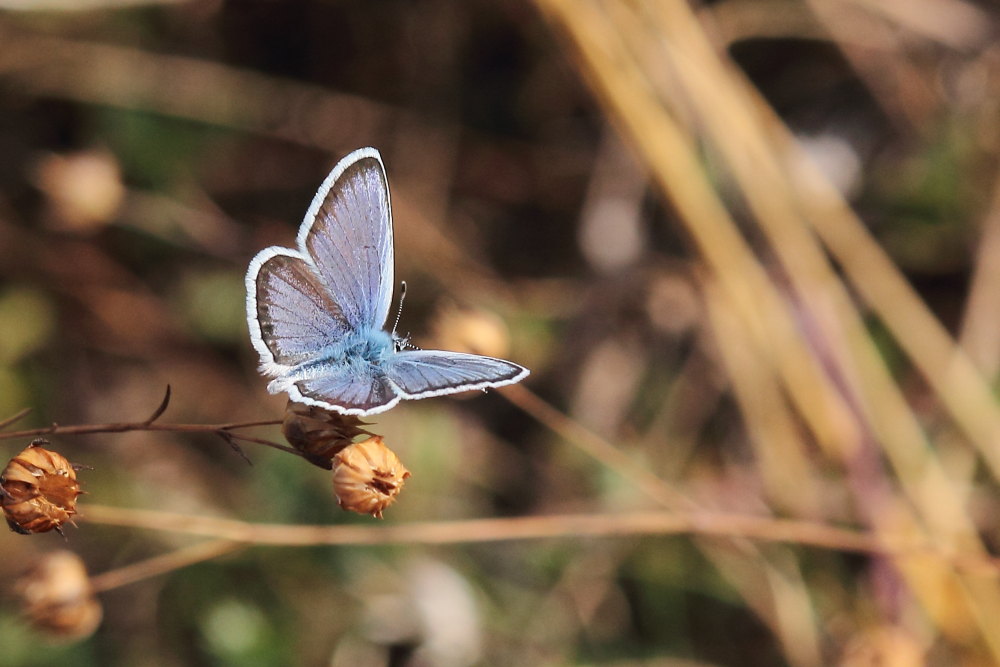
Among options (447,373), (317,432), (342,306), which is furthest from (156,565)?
(447,373)

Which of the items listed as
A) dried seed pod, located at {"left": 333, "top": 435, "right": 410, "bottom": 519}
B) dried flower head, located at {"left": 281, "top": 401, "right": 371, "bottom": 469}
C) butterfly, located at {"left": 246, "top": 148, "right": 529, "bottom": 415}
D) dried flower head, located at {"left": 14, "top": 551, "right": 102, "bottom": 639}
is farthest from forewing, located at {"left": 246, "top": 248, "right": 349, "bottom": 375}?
dried flower head, located at {"left": 14, "top": 551, "right": 102, "bottom": 639}

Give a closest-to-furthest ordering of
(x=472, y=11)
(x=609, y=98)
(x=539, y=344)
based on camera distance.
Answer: (x=609, y=98) → (x=539, y=344) → (x=472, y=11)

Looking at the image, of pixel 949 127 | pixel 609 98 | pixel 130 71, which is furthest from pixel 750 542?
pixel 130 71

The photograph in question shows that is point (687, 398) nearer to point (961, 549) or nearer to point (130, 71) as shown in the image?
point (961, 549)

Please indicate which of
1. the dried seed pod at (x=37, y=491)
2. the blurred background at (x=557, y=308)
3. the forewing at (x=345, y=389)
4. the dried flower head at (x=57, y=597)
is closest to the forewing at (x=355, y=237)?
the forewing at (x=345, y=389)

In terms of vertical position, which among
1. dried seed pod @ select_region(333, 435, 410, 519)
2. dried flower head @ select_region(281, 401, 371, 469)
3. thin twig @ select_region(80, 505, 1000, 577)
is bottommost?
thin twig @ select_region(80, 505, 1000, 577)

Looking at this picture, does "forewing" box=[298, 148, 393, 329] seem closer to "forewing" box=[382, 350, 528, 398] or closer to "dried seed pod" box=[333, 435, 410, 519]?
"forewing" box=[382, 350, 528, 398]

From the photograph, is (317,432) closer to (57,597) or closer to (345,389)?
(345,389)
